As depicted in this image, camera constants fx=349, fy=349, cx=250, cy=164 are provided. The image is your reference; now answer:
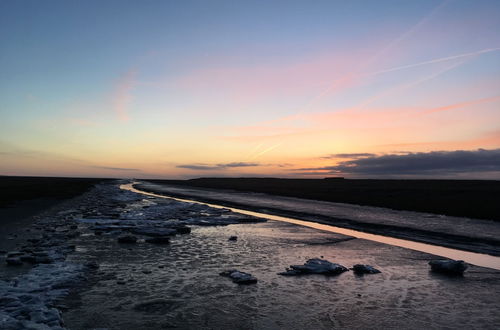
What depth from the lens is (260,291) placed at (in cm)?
952

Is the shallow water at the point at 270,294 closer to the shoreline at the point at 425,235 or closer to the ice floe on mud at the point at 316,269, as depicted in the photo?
the ice floe on mud at the point at 316,269

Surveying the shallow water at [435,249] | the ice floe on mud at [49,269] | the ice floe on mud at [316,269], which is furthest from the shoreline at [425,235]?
the ice floe on mud at [49,269]

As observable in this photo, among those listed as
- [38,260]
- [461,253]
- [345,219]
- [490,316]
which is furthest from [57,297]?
[345,219]

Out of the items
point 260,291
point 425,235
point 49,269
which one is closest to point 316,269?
point 260,291

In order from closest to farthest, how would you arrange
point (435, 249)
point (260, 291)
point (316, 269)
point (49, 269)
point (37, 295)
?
point (37, 295)
point (260, 291)
point (49, 269)
point (316, 269)
point (435, 249)

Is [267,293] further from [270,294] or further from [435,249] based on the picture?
[435,249]

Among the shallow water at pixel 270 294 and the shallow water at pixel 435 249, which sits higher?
the shallow water at pixel 270 294

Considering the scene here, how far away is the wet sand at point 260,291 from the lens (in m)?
7.56

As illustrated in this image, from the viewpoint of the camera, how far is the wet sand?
756cm

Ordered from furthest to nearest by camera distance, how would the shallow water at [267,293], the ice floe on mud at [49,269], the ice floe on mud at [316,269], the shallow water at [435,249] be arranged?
the shallow water at [435,249] < the ice floe on mud at [316,269] < the shallow water at [267,293] < the ice floe on mud at [49,269]

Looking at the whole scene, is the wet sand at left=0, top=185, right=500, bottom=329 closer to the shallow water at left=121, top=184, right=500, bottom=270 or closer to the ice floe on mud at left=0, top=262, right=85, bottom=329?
the ice floe on mud at left=0, top=262, right=85, bottom=329

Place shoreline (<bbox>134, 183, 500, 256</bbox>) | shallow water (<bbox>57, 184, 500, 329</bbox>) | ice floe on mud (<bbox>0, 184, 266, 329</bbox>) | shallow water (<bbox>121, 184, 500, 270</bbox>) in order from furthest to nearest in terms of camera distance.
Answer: shoreline (<bbox>134, 183, 500, 256</bbox>)
shallow water (<bbox>121, 184, 500, 270</bbox>)
shallow water (<bbox>57, 184, 500, 329</bbox>)
ice floe on mud (<bbox>0, 184, 266, 329</bbox>)

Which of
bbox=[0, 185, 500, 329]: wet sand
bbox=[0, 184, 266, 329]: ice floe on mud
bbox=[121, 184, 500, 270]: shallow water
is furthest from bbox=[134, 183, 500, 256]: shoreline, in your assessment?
bbox=[0, 184, 266, 329]: ice floe on mud

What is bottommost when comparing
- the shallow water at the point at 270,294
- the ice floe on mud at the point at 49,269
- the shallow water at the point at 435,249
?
the shallow water at the point at 435,249
